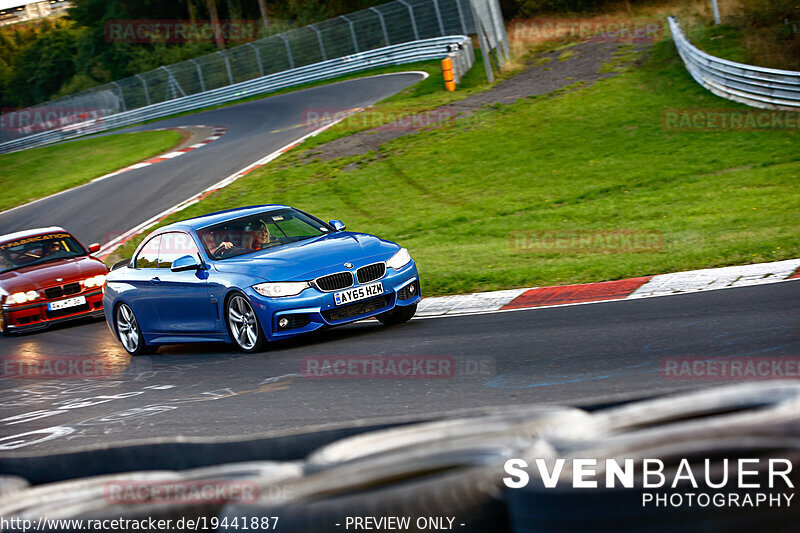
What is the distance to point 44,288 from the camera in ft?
46.6

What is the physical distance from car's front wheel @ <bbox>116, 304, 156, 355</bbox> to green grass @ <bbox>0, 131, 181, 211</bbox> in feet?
64.1

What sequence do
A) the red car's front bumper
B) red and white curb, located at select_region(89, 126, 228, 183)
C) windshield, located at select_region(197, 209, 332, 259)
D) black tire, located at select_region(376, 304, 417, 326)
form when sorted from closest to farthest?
1. black tire, located at select_region(376, 304, 417, 326)
2. windshield, located at select_region(197, 209, 332, 259)
3. the red car's front bumper
4. red and white curb, located at select_region(89, 126, 228, 183)

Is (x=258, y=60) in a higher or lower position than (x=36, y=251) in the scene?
higher

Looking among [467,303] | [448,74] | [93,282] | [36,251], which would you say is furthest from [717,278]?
[448,74]

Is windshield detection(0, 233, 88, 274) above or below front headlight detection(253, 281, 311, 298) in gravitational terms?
below

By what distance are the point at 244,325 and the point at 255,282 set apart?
1.78 ft

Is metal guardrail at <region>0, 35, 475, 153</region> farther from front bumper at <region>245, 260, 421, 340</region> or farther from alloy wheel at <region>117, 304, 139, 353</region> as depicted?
front bumper at <region>245, 260, 421, 340</region>

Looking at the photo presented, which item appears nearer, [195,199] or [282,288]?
[282,288]

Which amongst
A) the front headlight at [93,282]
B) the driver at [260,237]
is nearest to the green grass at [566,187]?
the driver at [260,237]

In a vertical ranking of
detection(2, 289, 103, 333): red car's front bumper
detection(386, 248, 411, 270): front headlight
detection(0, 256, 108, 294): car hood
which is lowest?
detection(2, 289, 103, 333): red car's front bumper

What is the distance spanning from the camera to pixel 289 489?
308cm

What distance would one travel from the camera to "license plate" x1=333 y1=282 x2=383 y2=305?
923 cm

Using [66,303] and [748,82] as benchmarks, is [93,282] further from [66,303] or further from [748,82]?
[748,82]

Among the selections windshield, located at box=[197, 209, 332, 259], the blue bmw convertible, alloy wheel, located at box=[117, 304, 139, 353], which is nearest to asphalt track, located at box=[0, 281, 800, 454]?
the blue bmw convertible
